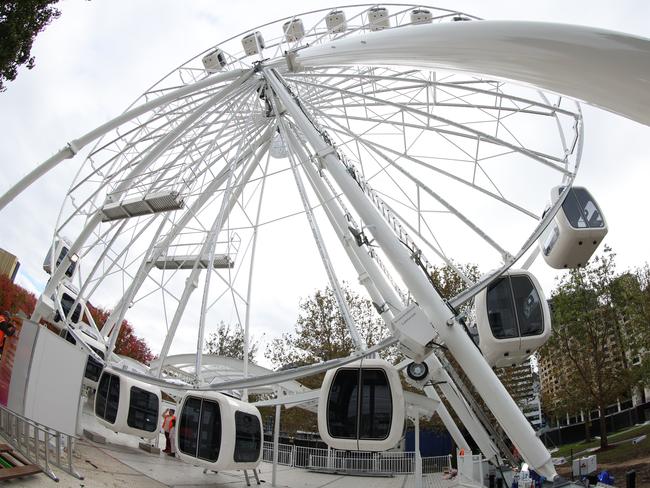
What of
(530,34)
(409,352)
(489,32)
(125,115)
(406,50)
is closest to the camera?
(530,34)

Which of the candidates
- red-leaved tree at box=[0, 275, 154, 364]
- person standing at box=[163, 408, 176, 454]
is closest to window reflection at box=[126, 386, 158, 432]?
person standing at box=[163, 408, 176, 454]

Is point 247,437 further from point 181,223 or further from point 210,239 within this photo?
point 181,223

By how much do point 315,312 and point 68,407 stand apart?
2477cm

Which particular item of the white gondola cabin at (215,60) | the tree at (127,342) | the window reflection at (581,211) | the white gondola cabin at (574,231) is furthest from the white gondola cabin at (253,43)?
the tree at (127,342)

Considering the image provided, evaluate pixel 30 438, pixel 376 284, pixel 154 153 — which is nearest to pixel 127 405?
pixel 30 438

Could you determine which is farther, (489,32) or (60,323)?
(60,323)

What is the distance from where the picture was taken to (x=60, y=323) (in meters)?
19.8

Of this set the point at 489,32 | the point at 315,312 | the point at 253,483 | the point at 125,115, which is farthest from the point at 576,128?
the point at 315,312

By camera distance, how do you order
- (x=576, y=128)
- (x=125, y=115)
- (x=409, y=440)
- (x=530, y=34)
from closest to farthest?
1. (x=530, y=34)
2. (x=576, y=128)
3. (x=125, y=115)
4. (x=409, y=440)

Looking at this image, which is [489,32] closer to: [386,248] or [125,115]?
[386,248]

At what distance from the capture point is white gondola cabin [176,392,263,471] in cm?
1530

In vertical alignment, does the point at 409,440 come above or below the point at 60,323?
below

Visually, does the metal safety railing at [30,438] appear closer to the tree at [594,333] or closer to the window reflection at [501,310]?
the window reflection at [501,310]

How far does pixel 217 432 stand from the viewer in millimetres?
15484
